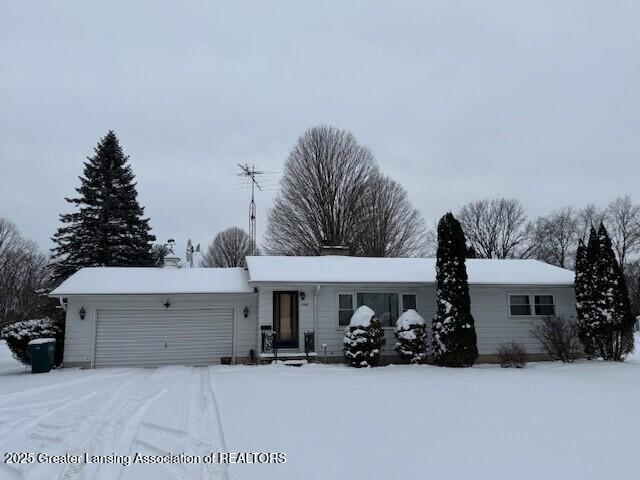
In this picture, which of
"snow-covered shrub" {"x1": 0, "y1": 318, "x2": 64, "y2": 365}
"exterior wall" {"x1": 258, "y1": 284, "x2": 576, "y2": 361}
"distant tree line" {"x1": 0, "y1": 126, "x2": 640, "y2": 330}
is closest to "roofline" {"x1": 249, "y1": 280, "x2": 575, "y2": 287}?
"exterior wall" {"x1": 258, "y1": 284, "x2": 576, "y2": 361}

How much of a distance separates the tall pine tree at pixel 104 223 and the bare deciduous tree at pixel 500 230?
90.1 ft

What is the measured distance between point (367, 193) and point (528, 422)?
22483 mm

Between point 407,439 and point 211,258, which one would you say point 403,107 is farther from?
point 211,258

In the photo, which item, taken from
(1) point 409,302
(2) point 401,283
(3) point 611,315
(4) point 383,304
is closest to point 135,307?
(4) point 383,304

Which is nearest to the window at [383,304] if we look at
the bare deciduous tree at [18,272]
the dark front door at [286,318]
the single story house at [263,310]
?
the single story house at [263,310]

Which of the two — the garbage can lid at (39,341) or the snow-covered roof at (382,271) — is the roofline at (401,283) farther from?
the garbage can lid at (39,341)

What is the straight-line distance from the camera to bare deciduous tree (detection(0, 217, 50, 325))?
113ft

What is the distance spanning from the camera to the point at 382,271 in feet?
52.1

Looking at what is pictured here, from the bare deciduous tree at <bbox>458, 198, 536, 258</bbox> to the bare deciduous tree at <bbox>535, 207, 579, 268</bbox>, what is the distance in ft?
4.86

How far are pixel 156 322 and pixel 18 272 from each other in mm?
31305

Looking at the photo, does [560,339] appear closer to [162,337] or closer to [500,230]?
[162,337]

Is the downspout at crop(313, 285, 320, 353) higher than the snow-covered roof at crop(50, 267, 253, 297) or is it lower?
lower

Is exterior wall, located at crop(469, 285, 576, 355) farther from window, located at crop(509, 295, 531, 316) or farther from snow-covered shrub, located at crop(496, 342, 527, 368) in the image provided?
snow-covered shrub, located at crop(496, 342, 527, 368)

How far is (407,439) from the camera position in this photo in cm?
525
